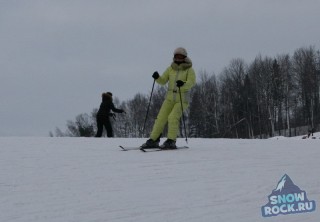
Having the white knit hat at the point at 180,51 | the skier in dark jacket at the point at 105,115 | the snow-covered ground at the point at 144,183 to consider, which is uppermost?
the white knit hat at the point at 180,51

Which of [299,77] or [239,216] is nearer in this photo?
[239,216]

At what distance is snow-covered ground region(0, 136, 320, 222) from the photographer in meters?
4.54

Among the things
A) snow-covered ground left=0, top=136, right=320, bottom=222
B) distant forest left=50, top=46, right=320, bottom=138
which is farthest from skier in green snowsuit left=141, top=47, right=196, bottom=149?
distant forest left=50, top=46, right=320, bottom=138

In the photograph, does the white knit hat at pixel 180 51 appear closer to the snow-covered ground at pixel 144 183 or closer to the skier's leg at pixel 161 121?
A: the skier's leg at pixel 161 121

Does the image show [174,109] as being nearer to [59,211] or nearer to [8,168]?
[8,168]

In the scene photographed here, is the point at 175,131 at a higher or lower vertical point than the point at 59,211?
higher

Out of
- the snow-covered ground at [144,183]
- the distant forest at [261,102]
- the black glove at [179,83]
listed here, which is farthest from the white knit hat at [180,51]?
the distant forest at [261,102]

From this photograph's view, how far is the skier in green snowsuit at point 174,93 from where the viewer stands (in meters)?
9.23

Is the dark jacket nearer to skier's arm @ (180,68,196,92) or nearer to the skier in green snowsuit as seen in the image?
the skier in green snowsuit

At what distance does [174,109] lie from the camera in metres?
9.27

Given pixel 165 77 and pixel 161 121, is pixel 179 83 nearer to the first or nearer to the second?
pixel 165 77

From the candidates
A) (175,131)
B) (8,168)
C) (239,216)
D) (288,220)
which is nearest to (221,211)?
(239,216)

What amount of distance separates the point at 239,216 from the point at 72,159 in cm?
369

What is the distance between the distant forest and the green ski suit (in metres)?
51.3
